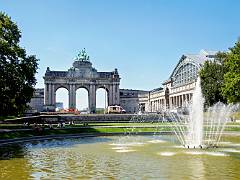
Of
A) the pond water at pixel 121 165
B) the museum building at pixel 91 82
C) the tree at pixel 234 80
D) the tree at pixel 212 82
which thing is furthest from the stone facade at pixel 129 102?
the pond water at pixel 121 165

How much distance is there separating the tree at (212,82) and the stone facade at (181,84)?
→ 1452 inches

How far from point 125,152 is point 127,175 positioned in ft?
35.0

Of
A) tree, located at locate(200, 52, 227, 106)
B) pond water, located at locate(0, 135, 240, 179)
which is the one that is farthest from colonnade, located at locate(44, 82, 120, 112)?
pond water, located at locate(0, 135, 240, 179)

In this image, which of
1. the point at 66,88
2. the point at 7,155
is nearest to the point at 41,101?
the point at 66,88

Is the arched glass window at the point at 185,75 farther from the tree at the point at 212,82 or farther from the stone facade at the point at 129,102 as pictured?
the tree at the point at 212,82

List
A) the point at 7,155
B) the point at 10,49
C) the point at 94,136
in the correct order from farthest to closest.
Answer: the point at 94,136
the point at 10,49
the point at 7,155

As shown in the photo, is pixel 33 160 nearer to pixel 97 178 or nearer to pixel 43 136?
pixel 97 178

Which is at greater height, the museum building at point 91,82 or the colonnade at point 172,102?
the museum building at point 91,82

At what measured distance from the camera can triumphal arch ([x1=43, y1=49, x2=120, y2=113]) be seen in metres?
154

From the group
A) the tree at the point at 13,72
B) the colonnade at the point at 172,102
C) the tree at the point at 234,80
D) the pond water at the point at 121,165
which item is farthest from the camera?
the colonnade at the point at 172,102

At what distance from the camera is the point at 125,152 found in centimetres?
3030

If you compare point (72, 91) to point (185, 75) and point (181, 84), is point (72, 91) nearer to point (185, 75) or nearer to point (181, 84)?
point (181, 84)

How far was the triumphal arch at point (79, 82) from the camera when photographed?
507ft

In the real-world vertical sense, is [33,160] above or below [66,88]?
below
